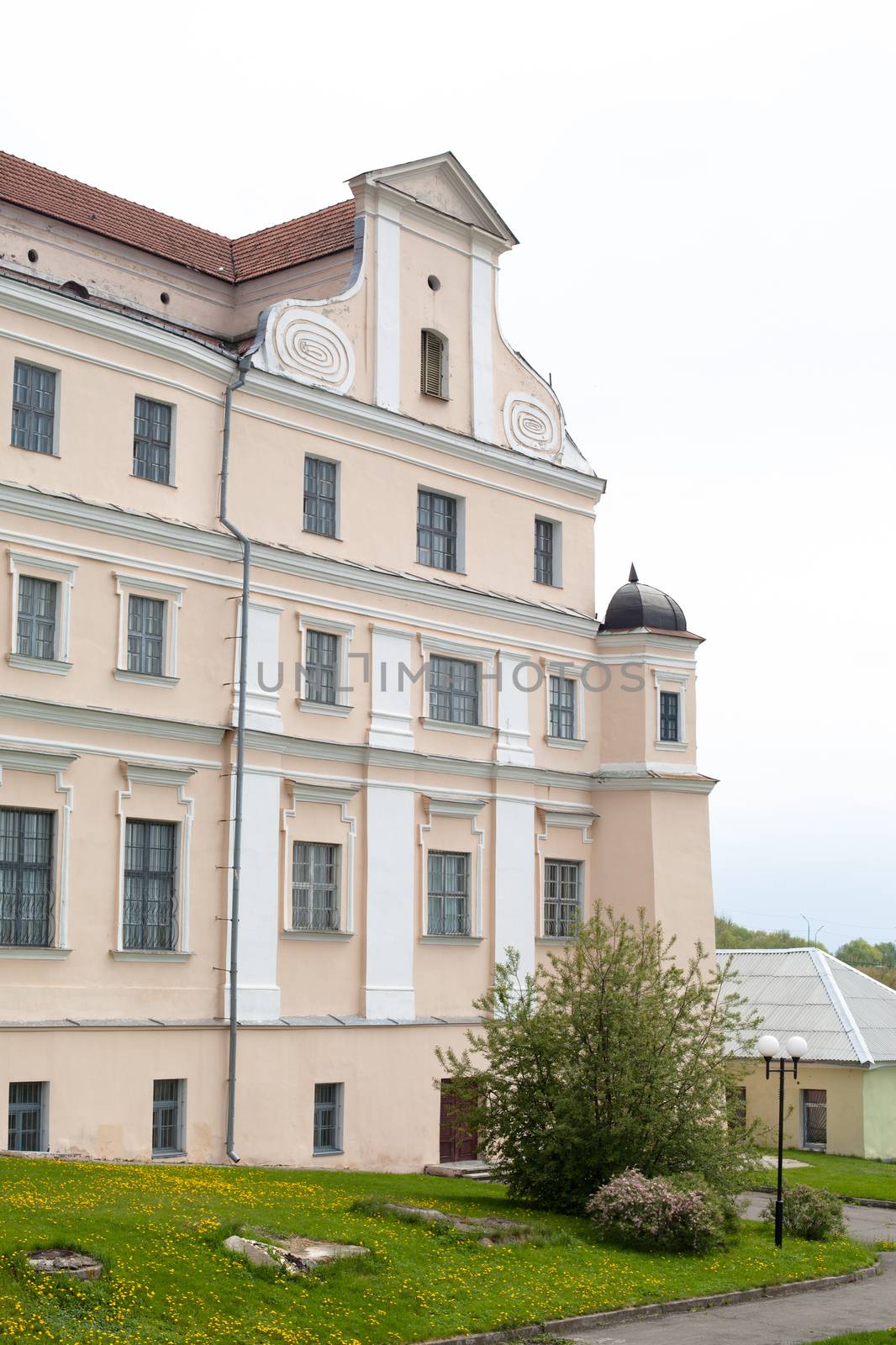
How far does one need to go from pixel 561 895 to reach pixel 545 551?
789 centimetres

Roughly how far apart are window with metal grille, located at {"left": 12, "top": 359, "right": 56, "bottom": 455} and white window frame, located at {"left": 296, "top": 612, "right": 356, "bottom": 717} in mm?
6256

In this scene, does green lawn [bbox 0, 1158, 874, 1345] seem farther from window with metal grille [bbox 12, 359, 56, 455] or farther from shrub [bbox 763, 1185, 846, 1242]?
window with metal grille [bbox 12, 359, 56, 455]

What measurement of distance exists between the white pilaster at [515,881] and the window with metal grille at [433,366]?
8.99m

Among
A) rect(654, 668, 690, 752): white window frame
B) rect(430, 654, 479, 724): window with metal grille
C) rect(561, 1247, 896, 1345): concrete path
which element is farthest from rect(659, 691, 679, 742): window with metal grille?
rect(561, 1247, 896, 1345): concrete path

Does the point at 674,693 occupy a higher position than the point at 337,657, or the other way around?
the point at 674,693

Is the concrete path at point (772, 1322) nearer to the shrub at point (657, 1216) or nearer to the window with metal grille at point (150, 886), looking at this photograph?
the shrub at point (657, 1216)

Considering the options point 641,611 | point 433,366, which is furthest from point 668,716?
point 433,366

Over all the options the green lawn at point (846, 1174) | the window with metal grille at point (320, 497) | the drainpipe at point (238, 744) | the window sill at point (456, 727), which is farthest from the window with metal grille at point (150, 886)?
the green lawn at point (846, 1174)

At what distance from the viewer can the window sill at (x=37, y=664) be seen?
29.0m

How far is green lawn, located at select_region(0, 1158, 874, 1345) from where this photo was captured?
17.4 meters

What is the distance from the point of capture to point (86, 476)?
3056cm

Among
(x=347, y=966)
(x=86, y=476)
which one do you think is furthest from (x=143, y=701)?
(x=347, y=966)

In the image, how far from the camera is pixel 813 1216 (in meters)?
28.5

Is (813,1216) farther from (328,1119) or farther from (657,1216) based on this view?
(328,1119)
